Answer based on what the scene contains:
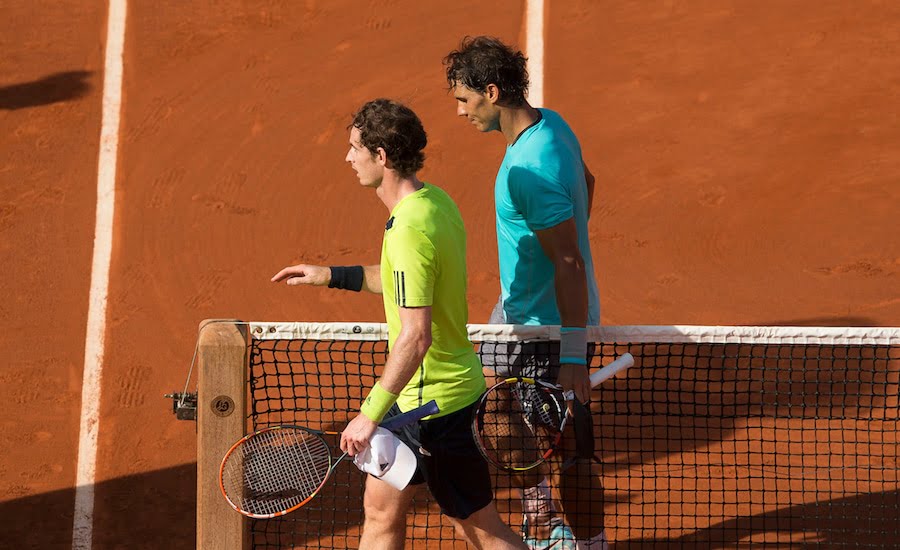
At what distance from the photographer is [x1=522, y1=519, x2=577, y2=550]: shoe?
219 inches

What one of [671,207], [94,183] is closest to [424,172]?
[671,207]

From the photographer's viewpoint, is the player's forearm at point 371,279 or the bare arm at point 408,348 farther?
the player's forearm at point 371,279

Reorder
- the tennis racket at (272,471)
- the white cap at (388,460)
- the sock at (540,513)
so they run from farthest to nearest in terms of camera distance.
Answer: the sock at (540,513)
the tennis racket at (272,471)
the white cap at (388,460)

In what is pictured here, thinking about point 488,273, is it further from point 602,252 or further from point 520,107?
point 520,107

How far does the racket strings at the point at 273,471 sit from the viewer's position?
477 centimetres

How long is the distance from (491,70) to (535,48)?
5.17 meters

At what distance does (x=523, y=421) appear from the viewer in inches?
193

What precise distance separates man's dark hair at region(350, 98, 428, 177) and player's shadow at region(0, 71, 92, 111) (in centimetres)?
621

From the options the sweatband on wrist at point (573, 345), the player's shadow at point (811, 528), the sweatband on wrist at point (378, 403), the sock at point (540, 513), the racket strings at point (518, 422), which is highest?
the sweatband on wrist at point (573, 345)

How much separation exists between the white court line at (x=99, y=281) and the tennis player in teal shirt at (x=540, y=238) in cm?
282

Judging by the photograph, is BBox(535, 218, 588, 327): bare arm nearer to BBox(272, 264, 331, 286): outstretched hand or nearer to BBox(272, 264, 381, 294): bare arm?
BBox(272, 264, 381, 294): bare arm

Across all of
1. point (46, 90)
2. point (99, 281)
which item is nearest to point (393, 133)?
point (99, 281)

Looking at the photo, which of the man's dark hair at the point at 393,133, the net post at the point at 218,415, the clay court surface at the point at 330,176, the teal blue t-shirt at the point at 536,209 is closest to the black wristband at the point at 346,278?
the net post at the point at 218,415

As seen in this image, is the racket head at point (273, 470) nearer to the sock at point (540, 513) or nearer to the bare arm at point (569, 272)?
the bare arm at point (569, 272)
